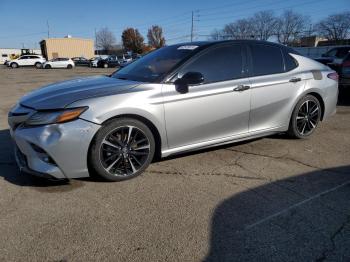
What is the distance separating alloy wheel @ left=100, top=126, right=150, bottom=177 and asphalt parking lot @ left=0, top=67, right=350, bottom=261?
17 cm

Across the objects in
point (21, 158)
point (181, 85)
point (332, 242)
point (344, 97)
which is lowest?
point (332, 242)

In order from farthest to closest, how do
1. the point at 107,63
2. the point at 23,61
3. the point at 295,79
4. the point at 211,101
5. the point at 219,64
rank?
the point at 23,61, the point at 107,63, the point at 295,79, the point at 219,64, the point at 211,101

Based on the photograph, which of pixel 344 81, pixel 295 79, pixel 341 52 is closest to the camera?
pixel 295 79

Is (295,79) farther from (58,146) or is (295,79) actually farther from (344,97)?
(344,97)

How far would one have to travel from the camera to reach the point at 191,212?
3.13 metres

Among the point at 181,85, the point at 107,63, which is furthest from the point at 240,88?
the point at 107,63

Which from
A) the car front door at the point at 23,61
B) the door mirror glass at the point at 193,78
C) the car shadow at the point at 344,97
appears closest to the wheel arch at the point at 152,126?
the door mirror glass at the point at 193,78

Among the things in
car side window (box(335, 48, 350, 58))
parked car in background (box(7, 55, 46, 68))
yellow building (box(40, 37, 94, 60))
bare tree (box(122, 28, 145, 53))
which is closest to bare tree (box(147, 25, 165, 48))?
bare tree (box(122, 28, 145, 53))

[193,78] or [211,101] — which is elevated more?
[193,78]

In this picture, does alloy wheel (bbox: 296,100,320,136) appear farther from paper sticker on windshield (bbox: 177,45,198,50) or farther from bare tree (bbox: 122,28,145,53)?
bare tree (bbox: 122,28,145,53)

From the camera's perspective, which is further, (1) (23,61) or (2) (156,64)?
(1) (23,61)

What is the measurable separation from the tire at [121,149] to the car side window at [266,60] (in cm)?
184

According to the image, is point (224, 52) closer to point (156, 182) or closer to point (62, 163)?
point (156, 182)

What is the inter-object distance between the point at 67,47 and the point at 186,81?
68764 millimetres
